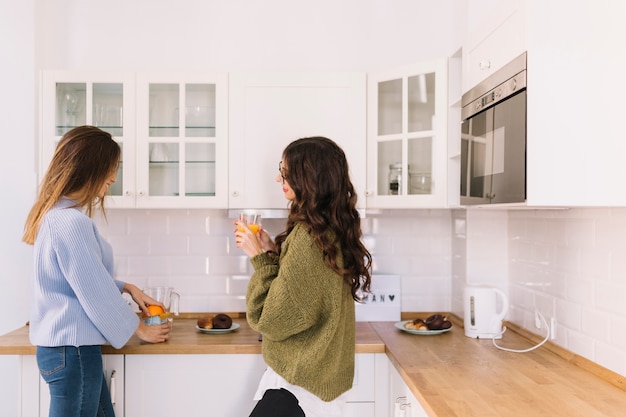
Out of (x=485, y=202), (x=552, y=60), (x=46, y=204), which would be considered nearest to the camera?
(x=552, y=60)

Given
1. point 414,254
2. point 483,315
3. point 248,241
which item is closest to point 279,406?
point 248,241

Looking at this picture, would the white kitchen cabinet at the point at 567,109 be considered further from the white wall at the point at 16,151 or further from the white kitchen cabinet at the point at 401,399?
the white wall at the point at 16,151

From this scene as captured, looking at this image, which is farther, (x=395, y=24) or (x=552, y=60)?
(x=395, y=24)

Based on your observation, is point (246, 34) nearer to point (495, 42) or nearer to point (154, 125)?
point (154, 125)

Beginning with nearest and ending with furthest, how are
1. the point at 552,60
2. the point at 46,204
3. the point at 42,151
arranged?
the point at 552,60 → the point at 46,204 → the point at 42,151

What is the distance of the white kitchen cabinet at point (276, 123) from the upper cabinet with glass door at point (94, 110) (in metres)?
0.45

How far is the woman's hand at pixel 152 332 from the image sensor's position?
2338 mm

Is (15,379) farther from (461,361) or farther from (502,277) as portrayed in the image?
(502,277)

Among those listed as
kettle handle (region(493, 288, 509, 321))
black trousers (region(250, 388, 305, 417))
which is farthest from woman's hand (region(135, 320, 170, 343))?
kettle handle (region(493, 288, 509, 321))

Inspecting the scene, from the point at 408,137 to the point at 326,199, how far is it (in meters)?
0.81

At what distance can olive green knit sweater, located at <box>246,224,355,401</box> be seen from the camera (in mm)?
1849

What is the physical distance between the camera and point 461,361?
2109 millimetres

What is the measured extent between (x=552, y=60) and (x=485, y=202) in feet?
1.64

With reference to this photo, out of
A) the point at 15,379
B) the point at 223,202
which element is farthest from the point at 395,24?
the point at 15,379
